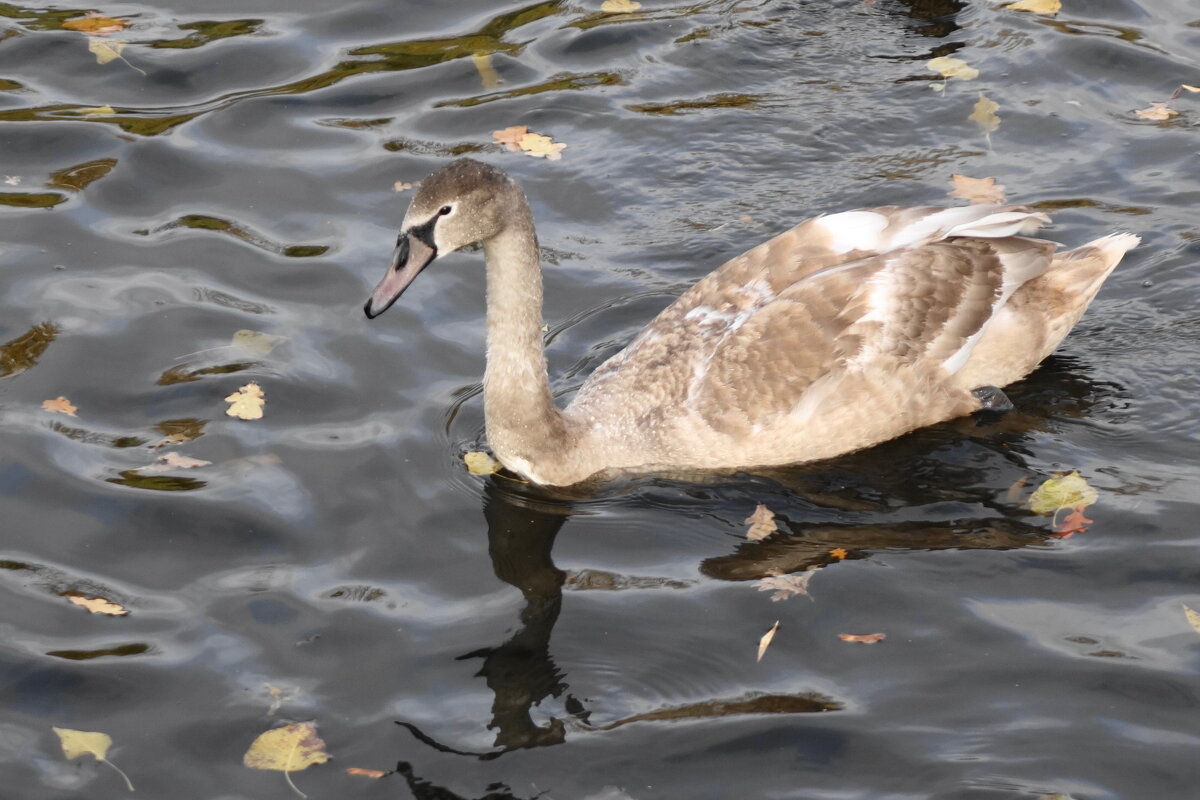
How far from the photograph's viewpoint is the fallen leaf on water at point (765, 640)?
22.6ft

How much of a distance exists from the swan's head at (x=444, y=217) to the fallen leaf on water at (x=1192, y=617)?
12.9 feet

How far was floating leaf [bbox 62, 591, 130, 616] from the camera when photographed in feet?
23.6

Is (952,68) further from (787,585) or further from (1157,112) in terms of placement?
(787,585)

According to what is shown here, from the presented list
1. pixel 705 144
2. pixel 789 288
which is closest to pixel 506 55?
pixel 705 144

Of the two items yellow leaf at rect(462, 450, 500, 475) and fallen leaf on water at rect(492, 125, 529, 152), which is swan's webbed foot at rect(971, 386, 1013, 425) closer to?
yellow leaf at rect(462, 450, 500, 475)

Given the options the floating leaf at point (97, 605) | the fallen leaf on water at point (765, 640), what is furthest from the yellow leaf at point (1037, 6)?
the floating leaf at point (97, 605)

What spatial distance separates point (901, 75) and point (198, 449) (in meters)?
6.80

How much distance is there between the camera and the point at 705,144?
11562 millimetres

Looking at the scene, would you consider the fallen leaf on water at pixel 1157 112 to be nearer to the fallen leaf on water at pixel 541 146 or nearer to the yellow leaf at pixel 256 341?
the fallen leaf on water at pixel 541 146

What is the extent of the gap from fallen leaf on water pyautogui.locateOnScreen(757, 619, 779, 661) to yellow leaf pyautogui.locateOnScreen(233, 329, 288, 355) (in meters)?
3.97

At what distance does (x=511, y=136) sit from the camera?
1191 centimetres

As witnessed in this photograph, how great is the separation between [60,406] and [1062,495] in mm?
5810

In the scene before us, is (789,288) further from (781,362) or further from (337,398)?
(337,398)

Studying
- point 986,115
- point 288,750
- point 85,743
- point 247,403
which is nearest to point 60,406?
point 247,403
